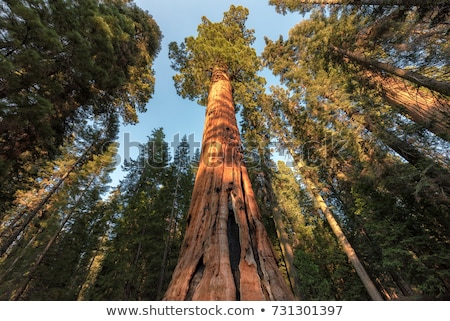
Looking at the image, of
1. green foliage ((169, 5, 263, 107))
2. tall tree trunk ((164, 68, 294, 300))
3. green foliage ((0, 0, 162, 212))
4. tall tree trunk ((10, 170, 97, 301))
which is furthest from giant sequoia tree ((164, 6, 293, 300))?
tall tree trunk ((10, 170, 97, 301))

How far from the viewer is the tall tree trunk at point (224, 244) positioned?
1285 millimetres

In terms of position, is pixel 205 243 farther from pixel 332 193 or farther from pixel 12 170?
pixel 332 193

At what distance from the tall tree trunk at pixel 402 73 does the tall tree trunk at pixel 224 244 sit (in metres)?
4.73

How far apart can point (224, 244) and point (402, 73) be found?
6.46 meters

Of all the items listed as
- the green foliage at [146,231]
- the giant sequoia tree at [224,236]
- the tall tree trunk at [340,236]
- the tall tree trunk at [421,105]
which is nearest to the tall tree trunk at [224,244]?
the giant sequoia tree at [224,236]

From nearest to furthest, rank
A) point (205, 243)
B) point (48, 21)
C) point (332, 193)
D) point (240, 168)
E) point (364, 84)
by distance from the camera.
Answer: point (205, 243) < point (240, 168) < point (48, 21) < point (364, 84) < point (332, 193)

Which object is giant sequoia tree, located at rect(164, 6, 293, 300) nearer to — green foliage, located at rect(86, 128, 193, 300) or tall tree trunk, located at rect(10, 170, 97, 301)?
green foliage, located at rect(86, 128, 193, 300)

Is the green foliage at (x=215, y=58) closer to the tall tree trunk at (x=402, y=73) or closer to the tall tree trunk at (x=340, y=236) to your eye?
the tall tree trunk at (x=402, y=73)

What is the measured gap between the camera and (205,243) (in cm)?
160

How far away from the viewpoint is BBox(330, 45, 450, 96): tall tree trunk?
421 centimetres

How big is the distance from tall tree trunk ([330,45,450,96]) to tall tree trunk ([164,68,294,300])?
4.73 m

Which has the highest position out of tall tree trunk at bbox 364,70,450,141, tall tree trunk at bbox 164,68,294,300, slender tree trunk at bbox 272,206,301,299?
tall tree trunk at bbox 364,70,450,141
